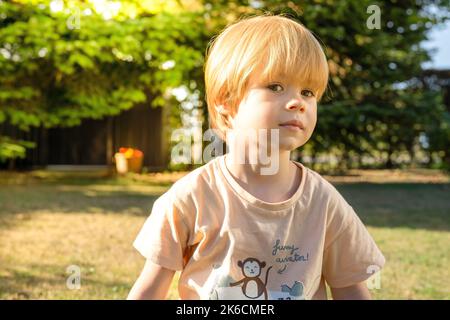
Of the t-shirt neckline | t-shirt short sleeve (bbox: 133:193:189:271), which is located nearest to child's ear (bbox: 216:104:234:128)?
the t-shirt neckline

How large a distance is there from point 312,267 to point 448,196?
26.9ft

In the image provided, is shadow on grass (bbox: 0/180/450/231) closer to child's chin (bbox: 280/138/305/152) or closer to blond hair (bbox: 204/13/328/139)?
blond hair (bbox: 204/13/328/139)

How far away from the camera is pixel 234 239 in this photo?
161cm

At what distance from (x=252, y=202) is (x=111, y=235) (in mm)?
3867

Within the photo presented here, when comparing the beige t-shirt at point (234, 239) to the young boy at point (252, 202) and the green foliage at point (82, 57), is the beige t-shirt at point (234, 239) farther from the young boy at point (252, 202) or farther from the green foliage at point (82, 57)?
the green foliage at point (82, 57)

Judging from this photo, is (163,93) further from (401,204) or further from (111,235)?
(111,235)

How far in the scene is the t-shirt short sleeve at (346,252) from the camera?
176 cm

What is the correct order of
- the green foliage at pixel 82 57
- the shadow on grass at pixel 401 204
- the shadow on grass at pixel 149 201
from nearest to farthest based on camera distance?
the shadow on grass at pixel 401 204 < the shadow on grass at pixel 149 201 < the green foliage at pixel 82 57

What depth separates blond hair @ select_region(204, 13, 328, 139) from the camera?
5.22 feet

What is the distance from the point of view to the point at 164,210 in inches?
65.2

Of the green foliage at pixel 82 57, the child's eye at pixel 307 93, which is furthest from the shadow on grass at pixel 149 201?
the child's eye at pixel 307 93

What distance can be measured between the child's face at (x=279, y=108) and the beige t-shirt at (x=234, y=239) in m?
0.18

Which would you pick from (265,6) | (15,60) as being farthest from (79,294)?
(15,60)

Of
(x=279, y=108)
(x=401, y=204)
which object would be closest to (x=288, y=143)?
(x=279, y=108)
